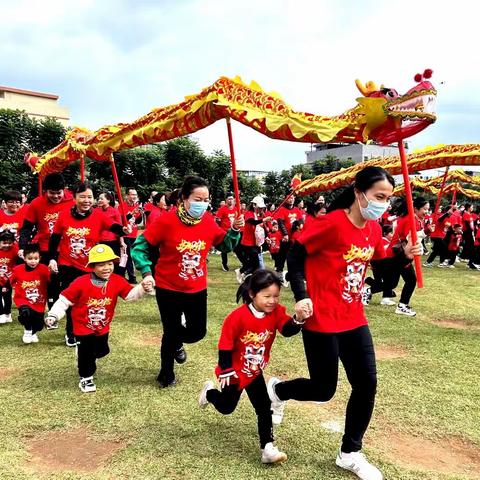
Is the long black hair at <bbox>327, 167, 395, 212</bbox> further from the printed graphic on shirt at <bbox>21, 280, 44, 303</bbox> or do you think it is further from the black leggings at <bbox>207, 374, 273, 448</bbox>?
the printed graphic on shirt at <bbox>21, 280, 44, 303</bbox>

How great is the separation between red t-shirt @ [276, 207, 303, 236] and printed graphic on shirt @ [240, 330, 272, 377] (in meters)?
7.97

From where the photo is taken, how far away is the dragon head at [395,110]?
3.25 m

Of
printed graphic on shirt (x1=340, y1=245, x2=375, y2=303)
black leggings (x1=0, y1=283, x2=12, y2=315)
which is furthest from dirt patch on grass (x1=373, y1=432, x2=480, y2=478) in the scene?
black leggings (x1=0, y1=283, x2=12, y2=315)

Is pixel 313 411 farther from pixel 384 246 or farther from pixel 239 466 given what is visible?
pixel 384 246

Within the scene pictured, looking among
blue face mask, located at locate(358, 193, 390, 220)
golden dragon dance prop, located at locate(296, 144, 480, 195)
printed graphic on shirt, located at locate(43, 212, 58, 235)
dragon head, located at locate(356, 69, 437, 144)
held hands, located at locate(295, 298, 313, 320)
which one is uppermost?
golden dragon dance prop, located at locate(296, 144, 480, 195)

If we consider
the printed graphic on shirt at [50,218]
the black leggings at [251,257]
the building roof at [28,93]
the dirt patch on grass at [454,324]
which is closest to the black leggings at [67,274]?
the printed graphic on shirt at [50,218]

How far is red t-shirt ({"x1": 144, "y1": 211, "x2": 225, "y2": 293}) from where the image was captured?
12.7 ft

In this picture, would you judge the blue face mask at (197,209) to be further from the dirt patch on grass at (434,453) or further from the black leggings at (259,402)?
the dirt patch on grass at (434,453)

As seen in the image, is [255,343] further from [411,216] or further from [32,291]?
[32,291]

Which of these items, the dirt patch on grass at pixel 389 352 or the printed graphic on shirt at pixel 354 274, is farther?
the dirt patch on grass at pixel 389 352

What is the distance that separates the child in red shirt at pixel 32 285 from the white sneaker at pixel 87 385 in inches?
65.7

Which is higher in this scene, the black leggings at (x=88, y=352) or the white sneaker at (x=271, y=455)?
the black leggings at (x=88, y=352)

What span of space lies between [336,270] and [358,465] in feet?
3.66

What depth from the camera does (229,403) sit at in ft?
9.88
